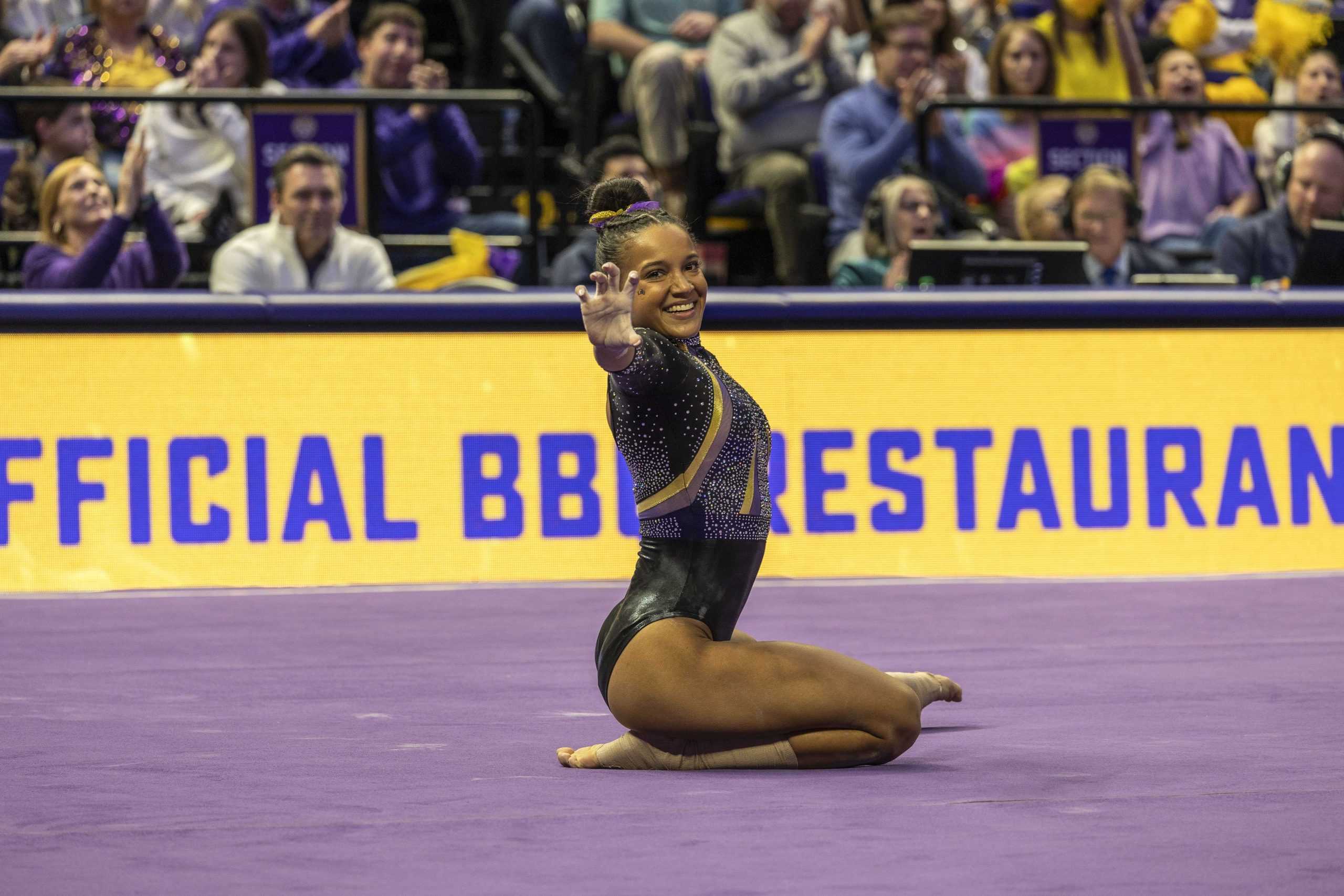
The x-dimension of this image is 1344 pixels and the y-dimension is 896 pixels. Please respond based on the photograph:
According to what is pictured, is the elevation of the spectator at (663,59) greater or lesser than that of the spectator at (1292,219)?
greater

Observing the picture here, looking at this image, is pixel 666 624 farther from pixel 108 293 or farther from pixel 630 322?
pixel 108 293

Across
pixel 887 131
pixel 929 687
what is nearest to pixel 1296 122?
pixel 887 131

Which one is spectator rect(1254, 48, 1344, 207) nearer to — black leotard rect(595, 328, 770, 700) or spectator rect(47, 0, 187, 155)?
spectator rect(47, 0, 187, 155)

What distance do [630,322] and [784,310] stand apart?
3950 millimetres

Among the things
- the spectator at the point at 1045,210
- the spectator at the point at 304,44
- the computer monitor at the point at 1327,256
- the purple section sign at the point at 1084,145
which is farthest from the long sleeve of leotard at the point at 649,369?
the spectator at the point at 304,44

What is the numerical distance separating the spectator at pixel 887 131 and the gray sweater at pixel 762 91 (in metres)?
0.39

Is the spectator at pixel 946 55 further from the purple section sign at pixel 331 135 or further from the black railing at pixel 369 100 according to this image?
the purple section sign at pixel 331 135

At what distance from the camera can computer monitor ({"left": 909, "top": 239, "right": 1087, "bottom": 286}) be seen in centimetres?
867

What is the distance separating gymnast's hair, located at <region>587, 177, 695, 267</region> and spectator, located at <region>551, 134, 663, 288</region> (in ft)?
16.6

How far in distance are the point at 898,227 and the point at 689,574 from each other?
531 centimetres

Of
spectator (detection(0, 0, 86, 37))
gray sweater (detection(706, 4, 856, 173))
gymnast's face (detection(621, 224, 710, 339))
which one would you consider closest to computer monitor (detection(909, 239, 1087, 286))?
gray sweater (detection(706, 4, 856, 173))

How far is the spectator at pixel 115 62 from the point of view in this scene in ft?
33.9

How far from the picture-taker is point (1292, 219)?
9.87m

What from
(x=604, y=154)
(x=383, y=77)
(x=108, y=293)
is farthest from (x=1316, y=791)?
(x=383, y=77)
